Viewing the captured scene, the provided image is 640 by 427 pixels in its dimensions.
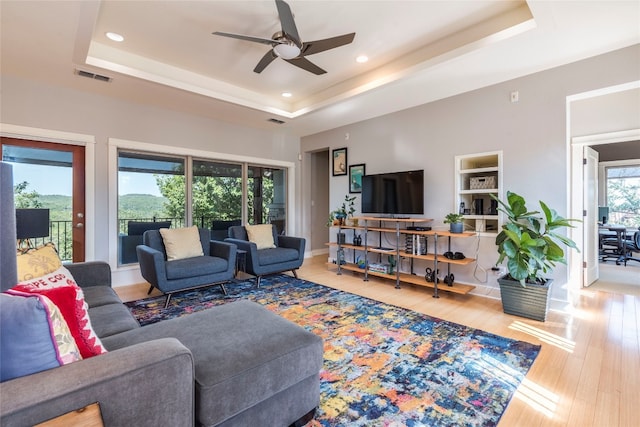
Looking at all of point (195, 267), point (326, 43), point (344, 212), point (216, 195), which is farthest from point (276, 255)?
point (326, 43)

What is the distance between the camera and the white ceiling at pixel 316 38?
246 cm

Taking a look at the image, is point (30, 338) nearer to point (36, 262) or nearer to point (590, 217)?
point (36, 262)

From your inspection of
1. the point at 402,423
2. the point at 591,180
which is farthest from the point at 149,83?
the point at 591,180

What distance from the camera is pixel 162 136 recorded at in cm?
446

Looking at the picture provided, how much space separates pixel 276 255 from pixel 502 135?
331 cm

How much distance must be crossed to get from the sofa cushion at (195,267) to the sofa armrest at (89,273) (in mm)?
687

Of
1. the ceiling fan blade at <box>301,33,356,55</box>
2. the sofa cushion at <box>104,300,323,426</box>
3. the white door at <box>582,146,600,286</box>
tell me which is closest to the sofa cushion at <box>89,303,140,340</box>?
the sofa cushion at <box>104,300,323,426</box>

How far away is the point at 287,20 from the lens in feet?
7.88

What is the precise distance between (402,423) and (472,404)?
470 millimetres

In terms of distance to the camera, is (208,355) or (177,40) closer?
(208,355)

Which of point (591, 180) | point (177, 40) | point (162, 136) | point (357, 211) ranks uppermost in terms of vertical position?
point (177, 40)

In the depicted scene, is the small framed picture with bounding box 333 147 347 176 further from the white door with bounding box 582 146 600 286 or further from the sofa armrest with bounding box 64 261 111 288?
the sofa armrest with bounding box 64 261 111 288

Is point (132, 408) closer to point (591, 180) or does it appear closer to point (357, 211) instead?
point (357, 211)

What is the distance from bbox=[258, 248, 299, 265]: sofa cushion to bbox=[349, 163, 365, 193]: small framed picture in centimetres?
164
